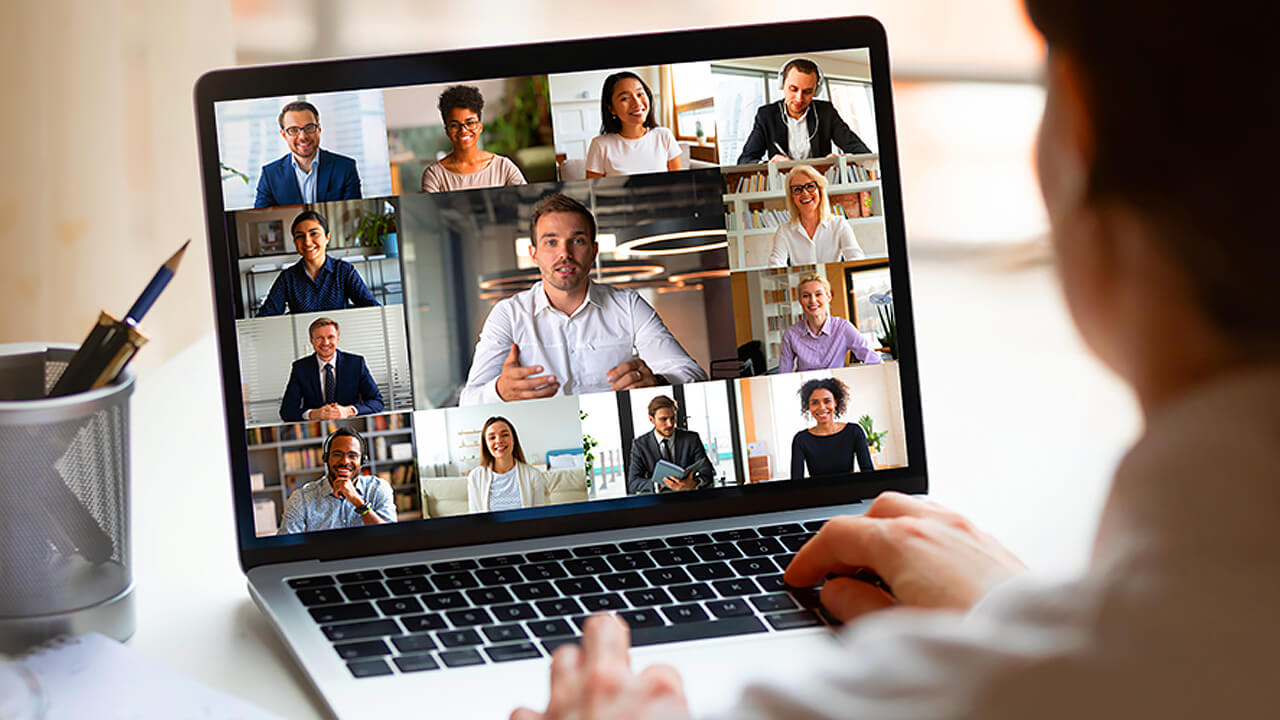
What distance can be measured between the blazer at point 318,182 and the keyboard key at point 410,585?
0.87 ft

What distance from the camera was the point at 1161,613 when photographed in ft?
0.76

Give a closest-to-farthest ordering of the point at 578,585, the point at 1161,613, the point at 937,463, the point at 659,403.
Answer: the point at 1161,613 < the point at 578,585 < the point at 659,403 < the point at 937,463

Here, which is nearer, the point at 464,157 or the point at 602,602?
the point at 602,602

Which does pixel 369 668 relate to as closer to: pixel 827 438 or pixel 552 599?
pixel 552 599

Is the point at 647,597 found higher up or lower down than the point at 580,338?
lower down

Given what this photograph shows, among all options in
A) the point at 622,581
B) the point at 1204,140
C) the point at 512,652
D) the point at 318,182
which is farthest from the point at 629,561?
the point at 1204,140

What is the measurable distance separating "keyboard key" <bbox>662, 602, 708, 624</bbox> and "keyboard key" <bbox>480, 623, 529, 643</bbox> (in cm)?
8

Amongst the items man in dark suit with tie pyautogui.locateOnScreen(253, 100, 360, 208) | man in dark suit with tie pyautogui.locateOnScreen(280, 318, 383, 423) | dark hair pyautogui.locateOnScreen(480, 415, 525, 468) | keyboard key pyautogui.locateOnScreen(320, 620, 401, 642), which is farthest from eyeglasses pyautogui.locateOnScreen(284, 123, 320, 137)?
keyboard key pyautogui.locateOnScreen(320, 620, 401, 642)

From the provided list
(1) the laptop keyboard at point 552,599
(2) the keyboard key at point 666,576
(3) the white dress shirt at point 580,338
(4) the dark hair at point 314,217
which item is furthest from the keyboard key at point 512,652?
(4) the dark hair at point 314,217

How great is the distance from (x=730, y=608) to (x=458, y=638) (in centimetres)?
16

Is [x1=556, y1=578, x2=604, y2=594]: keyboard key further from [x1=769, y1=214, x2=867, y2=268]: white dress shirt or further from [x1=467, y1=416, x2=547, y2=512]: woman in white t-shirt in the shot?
[x1=769, y1=214, x2=867, y2=268]: white dress shirt

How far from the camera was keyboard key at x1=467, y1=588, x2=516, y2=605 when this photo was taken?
0.59 meters

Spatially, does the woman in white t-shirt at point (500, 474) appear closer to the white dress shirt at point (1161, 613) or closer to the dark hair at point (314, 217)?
the dark hair at point (314, 217)

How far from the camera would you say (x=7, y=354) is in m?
0.65
